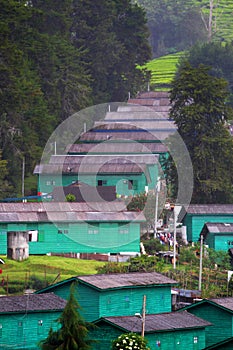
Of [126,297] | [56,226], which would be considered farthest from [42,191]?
[126,297]

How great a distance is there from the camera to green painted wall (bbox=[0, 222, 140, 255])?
67125mm

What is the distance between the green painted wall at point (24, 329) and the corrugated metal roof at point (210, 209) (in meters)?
28.1

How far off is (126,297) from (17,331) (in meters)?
5.72

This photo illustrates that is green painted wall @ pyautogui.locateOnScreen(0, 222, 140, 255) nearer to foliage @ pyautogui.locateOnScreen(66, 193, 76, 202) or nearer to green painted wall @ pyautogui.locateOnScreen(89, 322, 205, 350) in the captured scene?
foliage @ pyautogui.locateOnScreen(66, 193, 76, 202)

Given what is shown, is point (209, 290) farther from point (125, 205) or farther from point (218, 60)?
point (218, 60)

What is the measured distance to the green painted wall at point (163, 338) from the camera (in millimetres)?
46500

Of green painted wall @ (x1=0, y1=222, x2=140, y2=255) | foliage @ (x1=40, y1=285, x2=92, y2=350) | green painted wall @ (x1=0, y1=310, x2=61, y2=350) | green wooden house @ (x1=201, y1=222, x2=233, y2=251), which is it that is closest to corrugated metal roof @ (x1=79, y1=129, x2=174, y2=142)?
green wooden house @ (x1=201, y1=222, x2=233, y2=251)

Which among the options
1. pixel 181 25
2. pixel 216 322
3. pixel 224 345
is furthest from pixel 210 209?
pixel 181 25

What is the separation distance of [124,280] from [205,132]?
29.9 meters

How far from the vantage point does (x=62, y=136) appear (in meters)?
92.1

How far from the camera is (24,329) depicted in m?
48.2

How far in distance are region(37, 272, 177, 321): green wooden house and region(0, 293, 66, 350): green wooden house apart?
2167mm

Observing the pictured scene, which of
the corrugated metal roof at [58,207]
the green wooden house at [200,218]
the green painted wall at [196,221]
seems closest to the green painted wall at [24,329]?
the corrugated metal roof at [58,207]

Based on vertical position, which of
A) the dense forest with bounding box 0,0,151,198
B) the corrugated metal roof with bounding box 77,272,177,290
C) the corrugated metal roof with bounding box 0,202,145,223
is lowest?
the corrugated metal roof with bounding box 77,272,177,290
